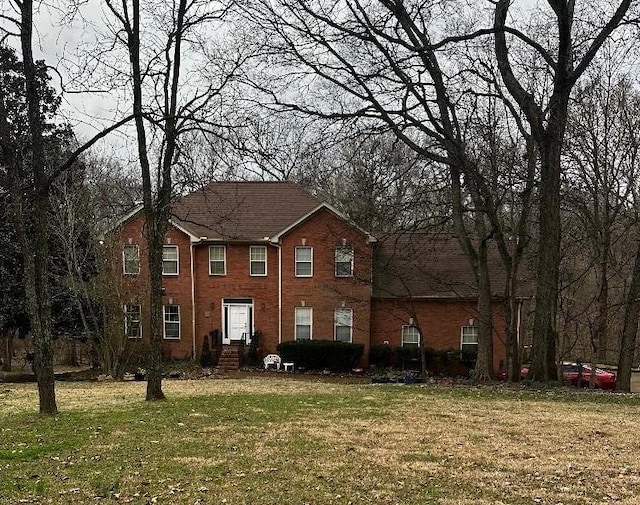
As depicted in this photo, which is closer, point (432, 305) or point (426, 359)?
point (426, 359)

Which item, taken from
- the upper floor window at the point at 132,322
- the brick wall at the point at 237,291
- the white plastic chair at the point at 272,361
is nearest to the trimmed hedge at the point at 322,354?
the white plastic chair at the point at 272,361

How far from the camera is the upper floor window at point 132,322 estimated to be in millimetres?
24156

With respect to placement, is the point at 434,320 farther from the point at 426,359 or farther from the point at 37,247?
the point at 37,247

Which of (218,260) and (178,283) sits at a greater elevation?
(218,260)

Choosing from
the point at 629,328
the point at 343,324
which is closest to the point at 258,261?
the point at 343,324

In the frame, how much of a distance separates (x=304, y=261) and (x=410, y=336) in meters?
5.64

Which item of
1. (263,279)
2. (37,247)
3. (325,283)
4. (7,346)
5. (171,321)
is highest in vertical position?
(37,247)

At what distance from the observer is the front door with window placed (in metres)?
28.5

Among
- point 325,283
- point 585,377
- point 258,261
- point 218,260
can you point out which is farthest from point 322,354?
point 585,377

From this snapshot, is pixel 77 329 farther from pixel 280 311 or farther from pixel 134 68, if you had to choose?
pixel 134 68

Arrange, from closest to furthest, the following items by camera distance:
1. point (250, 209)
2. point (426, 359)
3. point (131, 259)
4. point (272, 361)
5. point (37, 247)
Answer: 1. point (37, 247)
2. point (131, 259)
3. point (272, 361)
4. point (426, 359)
5. point (250, 209)

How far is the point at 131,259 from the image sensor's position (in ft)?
86.4

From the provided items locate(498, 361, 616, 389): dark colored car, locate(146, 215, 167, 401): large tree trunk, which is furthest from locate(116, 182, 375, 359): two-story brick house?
locate(146, 215, 167, 401): large tree trunk

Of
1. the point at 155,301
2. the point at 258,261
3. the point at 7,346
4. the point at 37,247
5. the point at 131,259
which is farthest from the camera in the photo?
the point at 258,261
